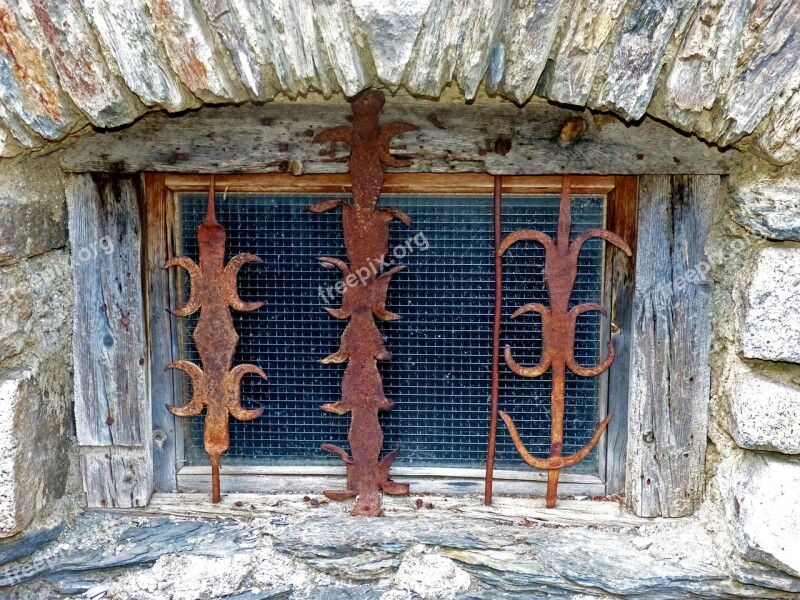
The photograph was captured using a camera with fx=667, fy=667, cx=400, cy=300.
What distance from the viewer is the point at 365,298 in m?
1.61

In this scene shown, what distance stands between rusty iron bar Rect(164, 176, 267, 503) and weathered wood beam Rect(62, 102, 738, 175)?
0.39 feet

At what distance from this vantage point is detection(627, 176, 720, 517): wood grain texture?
5.13 ft

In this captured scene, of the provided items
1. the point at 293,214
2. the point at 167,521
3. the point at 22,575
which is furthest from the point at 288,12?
the point at 22,575

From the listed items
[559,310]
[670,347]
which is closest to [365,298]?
[559,310]

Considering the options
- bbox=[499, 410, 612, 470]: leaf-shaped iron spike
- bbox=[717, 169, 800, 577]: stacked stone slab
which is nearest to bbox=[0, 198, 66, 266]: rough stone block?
bbox=[499, 410, 612, 470]: leaf-shaped iron spike

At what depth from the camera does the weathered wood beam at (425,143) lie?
4.94 ft

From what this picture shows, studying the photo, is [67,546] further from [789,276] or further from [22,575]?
[789,276]

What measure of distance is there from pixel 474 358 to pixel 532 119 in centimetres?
60

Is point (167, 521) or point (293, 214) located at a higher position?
point (293, 214)

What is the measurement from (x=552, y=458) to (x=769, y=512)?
47 cm

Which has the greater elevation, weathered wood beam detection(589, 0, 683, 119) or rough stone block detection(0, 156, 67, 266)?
weathered wood beam detection(589, 0, 683, 119)

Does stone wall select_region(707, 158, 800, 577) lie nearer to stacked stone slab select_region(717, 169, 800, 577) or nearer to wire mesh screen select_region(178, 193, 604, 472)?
stacked stone slab select_region(717, 169, 800, 577)

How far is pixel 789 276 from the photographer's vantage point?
4.52 feet

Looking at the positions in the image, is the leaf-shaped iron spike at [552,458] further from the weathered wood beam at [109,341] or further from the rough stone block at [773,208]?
the weathered wood beam at [109,341]
